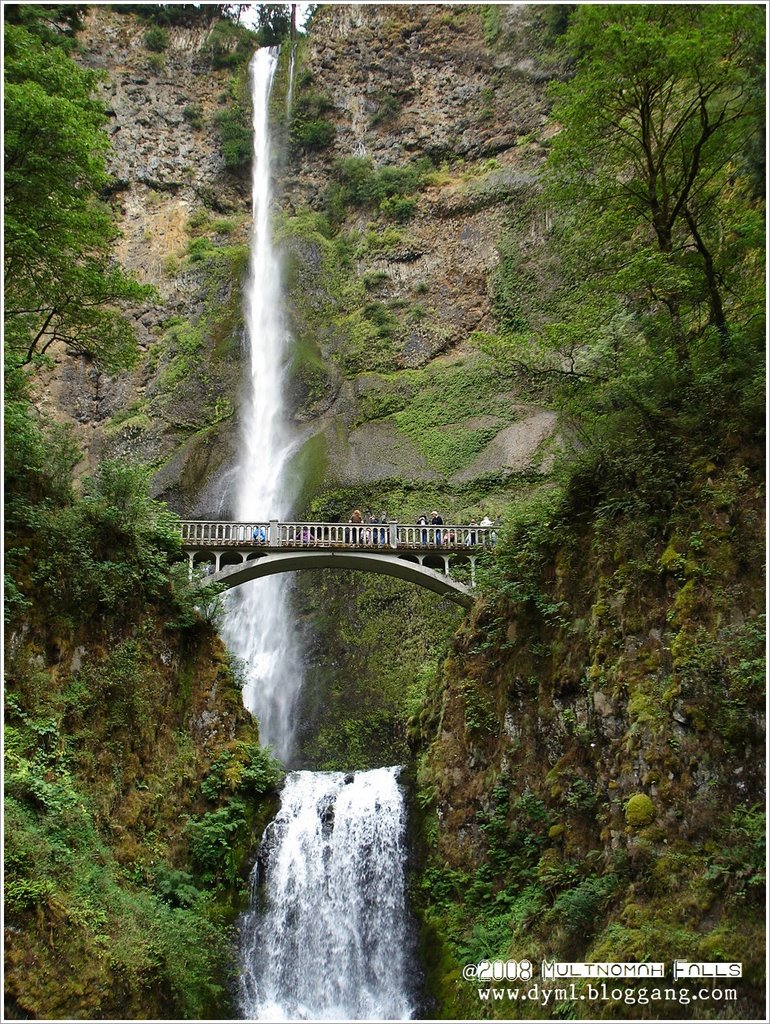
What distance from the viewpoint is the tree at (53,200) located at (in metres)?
12.7

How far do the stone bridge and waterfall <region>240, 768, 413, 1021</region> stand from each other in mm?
5756

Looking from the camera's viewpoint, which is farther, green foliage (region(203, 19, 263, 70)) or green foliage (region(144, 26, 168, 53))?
green foliage (region(203, 19, 263, 70))

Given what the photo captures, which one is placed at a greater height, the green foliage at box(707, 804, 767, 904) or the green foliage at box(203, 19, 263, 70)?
the green foliage at box(203, 19, 263, 70)

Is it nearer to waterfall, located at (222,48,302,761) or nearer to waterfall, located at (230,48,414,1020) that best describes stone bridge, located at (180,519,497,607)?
waterfall, located at (222,48,302,761)

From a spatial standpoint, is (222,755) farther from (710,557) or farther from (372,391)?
(372,391)

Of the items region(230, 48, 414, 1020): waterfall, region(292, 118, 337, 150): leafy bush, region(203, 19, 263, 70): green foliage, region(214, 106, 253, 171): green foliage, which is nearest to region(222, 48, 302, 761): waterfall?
region(214, 106, 253, 171): green foliage

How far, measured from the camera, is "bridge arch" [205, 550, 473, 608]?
2088cm

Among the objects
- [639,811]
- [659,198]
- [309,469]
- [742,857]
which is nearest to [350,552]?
[309,469]

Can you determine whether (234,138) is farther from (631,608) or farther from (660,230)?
(631,608)

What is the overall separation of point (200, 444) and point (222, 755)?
18692 mm

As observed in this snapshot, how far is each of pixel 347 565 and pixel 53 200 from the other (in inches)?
470

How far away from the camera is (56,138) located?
13039mm

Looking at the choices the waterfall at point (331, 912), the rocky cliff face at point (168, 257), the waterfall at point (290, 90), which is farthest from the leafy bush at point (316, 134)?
the waterfall at point (331, 912)

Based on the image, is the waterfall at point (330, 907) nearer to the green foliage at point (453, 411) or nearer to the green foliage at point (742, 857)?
the green foliage at point (742, 857)
